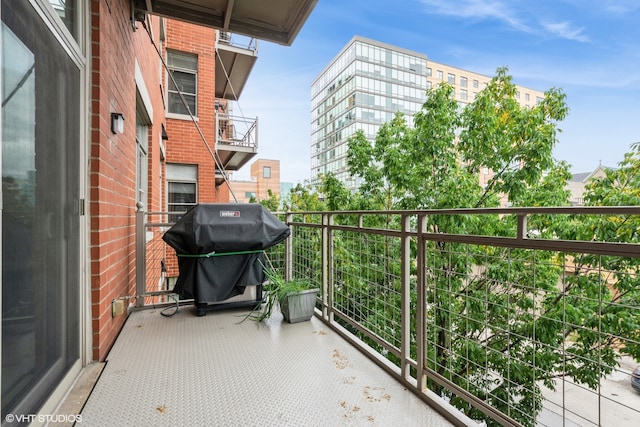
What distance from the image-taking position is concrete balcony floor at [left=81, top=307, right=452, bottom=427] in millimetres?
1767

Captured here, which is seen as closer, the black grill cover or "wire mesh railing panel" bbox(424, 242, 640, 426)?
"wire mesh railing panel" bbox(424, 242, 640, 426)

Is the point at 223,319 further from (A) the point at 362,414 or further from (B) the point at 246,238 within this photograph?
(A) the point at 362,414

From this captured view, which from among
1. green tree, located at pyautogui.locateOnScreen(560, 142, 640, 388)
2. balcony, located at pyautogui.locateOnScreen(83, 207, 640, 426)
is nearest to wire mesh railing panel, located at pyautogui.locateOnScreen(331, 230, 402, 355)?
balcony, located at pyautogui.locateOnScreen(83, 207, 640, 426)

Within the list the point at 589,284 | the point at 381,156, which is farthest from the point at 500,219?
the point at 381,156

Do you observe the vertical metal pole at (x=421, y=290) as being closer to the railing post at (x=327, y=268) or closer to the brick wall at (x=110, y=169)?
the railing post at (x=327, y=268)

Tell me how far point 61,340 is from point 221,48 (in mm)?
8070

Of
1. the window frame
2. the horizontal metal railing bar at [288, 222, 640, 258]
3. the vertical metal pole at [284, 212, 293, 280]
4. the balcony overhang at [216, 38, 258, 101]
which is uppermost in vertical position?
the balcony overhang at [216, 38, 258, 101]

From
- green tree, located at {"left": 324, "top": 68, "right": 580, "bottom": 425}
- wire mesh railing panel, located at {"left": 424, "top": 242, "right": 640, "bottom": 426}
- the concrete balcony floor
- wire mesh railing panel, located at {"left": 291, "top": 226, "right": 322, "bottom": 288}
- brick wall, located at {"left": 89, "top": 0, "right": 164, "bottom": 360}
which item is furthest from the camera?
green tree, located at {"left": 324, "top": 68, "right": 580, "bottom": 425}

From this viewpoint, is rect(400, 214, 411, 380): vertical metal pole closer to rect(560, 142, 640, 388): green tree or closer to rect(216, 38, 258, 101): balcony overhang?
rect(560, 142, 640, 388): green tree

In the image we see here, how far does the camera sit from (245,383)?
82.9 inches

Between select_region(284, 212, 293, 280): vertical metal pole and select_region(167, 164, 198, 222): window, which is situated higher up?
select_region(167, 164, 198, 222): window

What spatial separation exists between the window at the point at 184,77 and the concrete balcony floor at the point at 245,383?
636 cm

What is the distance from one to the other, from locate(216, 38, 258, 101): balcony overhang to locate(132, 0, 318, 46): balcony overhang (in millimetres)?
4143

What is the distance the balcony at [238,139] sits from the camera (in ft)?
29.8
